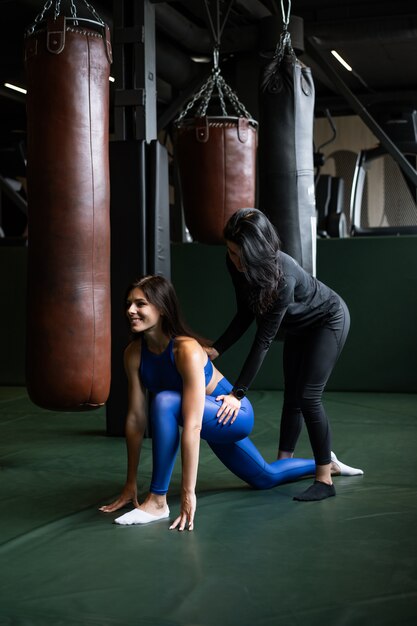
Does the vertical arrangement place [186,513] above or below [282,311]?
below

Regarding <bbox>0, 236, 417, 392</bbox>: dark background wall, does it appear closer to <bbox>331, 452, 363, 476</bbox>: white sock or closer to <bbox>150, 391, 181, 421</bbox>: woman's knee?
<bbox>331, 452, 363, 476</bbox>: white sock

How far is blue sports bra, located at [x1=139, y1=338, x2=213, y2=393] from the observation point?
2910mm

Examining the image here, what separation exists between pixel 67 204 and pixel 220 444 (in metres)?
1.04

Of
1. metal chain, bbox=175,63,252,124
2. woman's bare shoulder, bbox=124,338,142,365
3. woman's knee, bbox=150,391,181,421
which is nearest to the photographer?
woman's knee, bbox=150,391,181,421

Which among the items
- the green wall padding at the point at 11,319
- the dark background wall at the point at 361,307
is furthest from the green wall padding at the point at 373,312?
the green wall padding at the point at 11,319

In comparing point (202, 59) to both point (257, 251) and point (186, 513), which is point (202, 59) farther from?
point (186, 513)

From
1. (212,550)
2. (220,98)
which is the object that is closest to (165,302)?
(212,550)

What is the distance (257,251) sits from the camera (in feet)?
9.18

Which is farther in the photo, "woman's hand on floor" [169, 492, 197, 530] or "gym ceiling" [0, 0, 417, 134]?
"gym ceiling" [0, 0, 417, 134]

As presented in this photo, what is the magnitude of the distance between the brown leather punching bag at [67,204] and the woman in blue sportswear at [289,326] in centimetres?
50

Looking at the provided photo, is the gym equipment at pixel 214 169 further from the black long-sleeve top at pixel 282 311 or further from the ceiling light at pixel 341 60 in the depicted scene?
the ceiling light at pixel 341 60

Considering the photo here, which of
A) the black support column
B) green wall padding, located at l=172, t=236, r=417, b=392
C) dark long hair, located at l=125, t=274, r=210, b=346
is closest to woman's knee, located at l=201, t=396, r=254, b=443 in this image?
dark long hair, located at l=125, t=274, r=210, b=346

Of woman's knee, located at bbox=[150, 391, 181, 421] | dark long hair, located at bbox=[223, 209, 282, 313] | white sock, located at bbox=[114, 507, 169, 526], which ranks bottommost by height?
white sock, located at bbox=[114, 507, 169, 526]

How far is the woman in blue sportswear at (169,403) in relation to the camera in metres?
2.80
